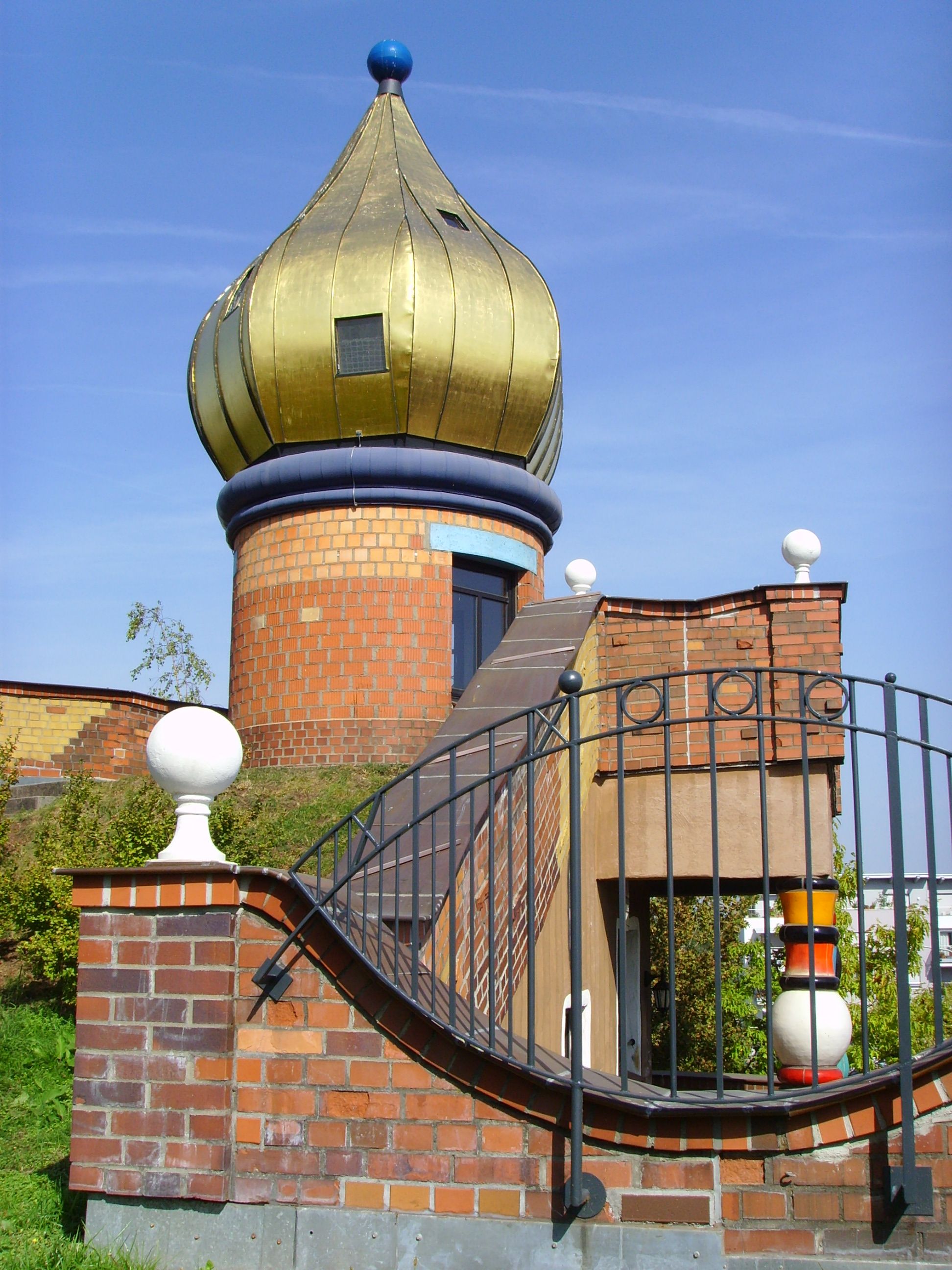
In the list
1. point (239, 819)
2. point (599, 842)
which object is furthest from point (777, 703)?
point (239, 819)

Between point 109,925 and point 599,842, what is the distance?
468 centimetres

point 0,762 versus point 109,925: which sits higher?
point 0,762

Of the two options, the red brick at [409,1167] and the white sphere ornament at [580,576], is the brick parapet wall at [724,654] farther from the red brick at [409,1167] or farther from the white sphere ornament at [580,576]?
the red brick at [409,1167]

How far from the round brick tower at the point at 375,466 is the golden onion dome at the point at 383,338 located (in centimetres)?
2

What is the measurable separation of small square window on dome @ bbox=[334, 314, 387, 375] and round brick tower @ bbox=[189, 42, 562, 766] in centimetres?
1

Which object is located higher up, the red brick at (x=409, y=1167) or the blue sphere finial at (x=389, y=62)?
the blue sphere finial at (x=389, y=62)

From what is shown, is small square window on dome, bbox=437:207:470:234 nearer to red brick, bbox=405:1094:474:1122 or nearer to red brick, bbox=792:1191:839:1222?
red brick, bbox=405:1094:474:1122

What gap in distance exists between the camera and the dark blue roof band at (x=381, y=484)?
38.2 feet

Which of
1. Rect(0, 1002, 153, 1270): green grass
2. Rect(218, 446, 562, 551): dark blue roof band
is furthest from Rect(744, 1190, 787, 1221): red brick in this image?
Rect(218, 446, 562, 551): dark blue roof band

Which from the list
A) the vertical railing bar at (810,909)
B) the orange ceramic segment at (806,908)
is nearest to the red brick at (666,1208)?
the vertical railing bar at (810,909)

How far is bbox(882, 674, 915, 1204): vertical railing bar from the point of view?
426cm

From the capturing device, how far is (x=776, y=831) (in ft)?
29.3

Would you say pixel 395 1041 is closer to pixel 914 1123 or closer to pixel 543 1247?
pixel 543 1247

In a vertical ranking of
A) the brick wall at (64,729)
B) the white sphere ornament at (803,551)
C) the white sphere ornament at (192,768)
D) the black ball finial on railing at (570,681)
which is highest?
the white sphere ornament at (803,551)
